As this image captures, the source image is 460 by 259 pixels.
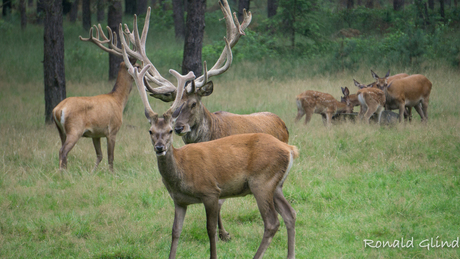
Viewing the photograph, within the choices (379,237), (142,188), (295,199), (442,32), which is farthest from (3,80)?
(442,32)

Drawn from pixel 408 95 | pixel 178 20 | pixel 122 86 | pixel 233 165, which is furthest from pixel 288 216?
pixel 178 20

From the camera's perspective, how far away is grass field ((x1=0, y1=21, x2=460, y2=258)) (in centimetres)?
532

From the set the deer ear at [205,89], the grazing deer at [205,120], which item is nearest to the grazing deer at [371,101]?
the grazing deer at [205,120]

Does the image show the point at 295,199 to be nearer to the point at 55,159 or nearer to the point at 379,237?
the point at 379,237

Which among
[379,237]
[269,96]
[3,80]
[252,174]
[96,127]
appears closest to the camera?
[252,174]

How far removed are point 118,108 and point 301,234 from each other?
4280 millimetres

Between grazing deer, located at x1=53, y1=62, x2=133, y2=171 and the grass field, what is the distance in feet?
1.30

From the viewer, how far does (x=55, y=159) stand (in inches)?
323

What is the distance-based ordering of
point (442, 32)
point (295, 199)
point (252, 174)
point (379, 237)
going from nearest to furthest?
point (252, 174) → point (379, 237) → point (295, 199) → point (442, 32)

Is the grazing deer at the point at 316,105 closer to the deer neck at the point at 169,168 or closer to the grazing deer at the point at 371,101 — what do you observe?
the grazing deer at the point at 371,101

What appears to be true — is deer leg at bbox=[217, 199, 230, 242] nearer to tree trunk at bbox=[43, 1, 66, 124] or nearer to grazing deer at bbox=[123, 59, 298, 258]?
grazing deer at bbox=[123, 59, 298, 258]

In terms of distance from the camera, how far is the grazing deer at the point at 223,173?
460cm

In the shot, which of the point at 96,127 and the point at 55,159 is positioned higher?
the point at 96,127

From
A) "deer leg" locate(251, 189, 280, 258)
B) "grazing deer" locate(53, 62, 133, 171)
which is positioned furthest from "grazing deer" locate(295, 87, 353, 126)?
"deer leg" locate(251, 189, 280, 258)
